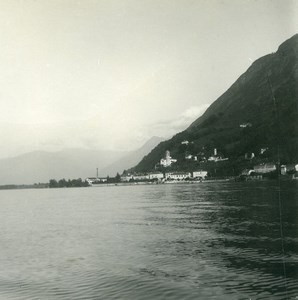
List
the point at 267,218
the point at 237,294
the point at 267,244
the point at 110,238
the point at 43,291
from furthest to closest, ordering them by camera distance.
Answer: the point at 267,218
the point at 110,238
the point at 267,244
the point at 43,291
the point at 237,294

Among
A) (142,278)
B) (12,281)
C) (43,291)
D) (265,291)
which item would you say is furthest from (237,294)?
(12,281)

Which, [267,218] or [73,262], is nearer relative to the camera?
[73,262]

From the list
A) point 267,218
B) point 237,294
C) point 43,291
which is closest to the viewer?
point 237,294

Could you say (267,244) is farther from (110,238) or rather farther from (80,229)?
(80,229)

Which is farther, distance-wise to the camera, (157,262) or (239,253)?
(239,253)

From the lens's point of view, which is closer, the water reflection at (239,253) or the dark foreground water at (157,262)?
the dark foreground water at (157,262)

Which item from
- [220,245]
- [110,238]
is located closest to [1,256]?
[110,238]

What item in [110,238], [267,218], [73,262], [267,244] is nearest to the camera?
[73,262]

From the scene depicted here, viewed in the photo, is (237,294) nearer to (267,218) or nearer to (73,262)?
(73,262)

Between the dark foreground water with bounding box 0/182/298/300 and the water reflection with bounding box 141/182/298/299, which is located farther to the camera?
the water reflection with bounding box 141/182/298/299
